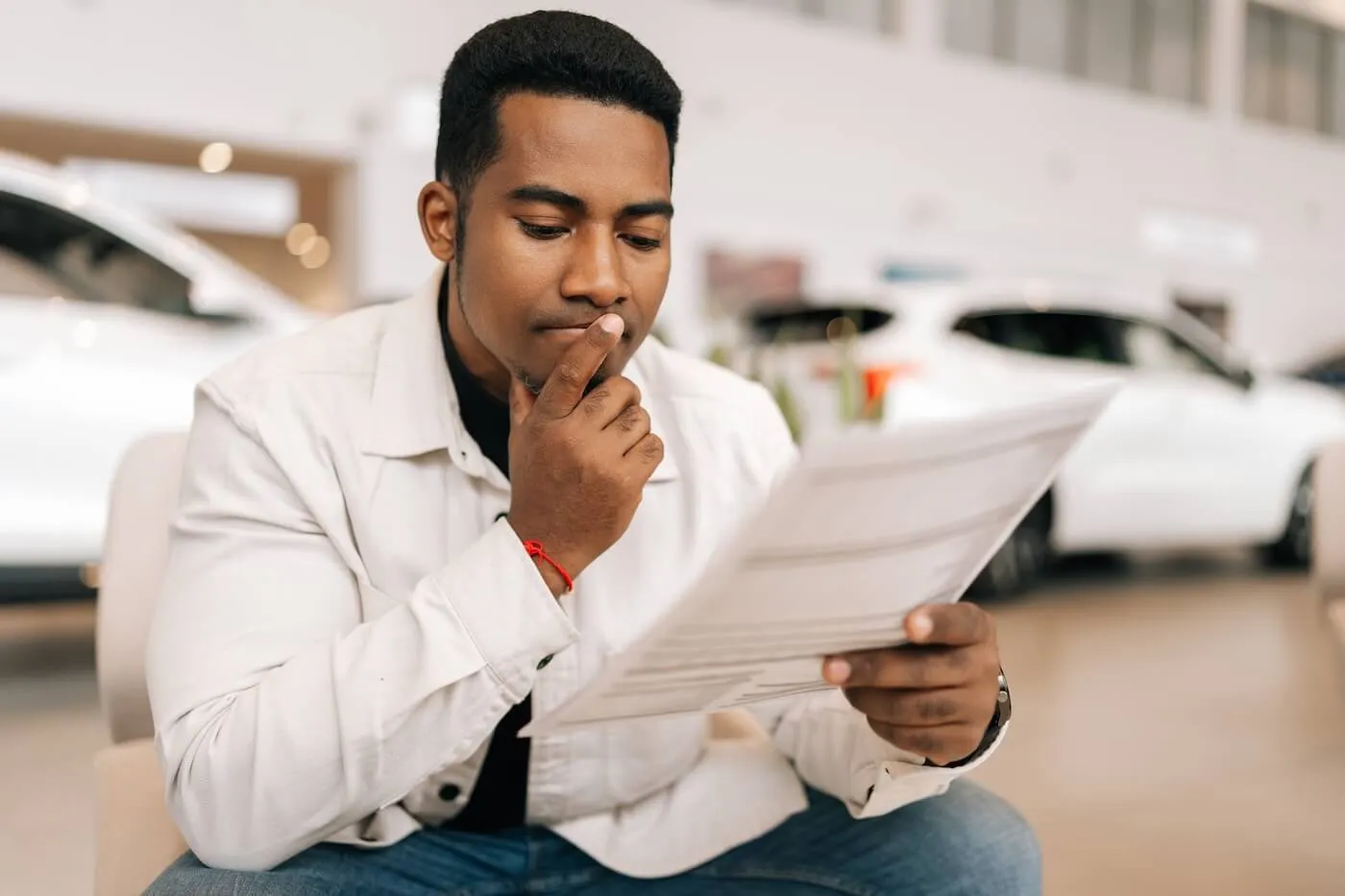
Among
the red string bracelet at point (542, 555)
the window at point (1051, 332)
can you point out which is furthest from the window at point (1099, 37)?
the red string bracelet at point (542, 555)

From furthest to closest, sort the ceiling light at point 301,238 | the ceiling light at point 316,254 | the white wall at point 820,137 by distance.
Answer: the ceiling light at point 316,254 < the ceiling light at point 301,238 < the white wall at point 820,137

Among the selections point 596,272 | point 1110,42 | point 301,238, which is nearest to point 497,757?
point 596,272

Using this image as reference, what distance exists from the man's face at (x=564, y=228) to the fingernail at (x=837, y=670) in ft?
1.12

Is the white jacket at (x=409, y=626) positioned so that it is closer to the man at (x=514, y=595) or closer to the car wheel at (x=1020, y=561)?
the man at (x=514, y=595)

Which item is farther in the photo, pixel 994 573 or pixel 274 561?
pixel 994 573

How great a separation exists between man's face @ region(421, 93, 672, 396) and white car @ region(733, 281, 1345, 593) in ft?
11.3

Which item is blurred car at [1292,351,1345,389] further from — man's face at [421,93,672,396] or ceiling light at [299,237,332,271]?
man's face at [421,93,672,396]

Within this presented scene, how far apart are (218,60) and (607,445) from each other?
6976 mm

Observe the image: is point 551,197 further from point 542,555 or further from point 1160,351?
point 1160,351

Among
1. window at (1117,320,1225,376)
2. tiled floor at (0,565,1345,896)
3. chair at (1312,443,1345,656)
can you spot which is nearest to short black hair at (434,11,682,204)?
tiled floor at (0,565,1345,896)

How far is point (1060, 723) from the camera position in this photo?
3041 millimetres

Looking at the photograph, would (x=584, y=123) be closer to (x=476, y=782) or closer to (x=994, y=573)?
(x=476, y=782)

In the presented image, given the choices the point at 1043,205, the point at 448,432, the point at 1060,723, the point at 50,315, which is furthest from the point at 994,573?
the point at 1043,205

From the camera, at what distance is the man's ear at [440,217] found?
1149 mm
